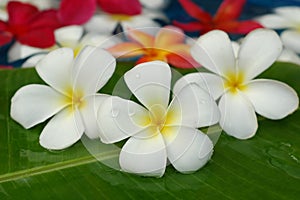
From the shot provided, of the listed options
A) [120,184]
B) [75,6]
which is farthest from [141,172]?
[75,6]

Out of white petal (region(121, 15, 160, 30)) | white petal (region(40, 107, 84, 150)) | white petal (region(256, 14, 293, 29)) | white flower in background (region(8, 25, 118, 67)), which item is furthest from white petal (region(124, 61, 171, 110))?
white petal (region(256, 14, 293, 29))

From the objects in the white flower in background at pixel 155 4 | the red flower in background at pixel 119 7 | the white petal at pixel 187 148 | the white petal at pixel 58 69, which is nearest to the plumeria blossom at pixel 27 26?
the red flower in background at pixel 119 7

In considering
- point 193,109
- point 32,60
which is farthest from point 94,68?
point 32,60

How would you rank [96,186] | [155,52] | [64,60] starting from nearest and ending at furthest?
[96,186], [64,60], [155,52]

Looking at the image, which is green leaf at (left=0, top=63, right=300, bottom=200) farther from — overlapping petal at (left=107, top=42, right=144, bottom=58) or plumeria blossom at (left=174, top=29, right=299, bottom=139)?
overlapping petal at (left=107, top=42, right=144, bottom=58)

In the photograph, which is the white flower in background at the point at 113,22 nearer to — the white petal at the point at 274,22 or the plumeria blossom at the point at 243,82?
the white petal at the point at 274,22

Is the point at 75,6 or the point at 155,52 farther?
the point at 75,6

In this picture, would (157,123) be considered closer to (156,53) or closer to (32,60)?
(156,53)

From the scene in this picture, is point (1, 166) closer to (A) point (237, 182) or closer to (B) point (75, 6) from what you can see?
(A) point (237, 182)
